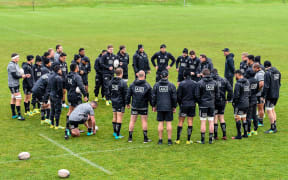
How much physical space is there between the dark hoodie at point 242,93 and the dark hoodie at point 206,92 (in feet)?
2.69

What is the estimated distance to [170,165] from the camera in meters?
11.8

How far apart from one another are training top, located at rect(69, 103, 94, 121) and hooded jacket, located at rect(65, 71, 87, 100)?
0.52 m

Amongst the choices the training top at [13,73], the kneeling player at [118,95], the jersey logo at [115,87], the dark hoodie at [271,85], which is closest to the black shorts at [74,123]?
the kneeling player at [118,95]

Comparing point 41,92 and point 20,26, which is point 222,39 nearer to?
point 20,26

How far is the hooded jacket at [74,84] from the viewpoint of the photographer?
48.2 ft

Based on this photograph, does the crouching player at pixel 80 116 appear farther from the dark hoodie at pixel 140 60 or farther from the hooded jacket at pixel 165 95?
the dark hoodie at pixel 140 60

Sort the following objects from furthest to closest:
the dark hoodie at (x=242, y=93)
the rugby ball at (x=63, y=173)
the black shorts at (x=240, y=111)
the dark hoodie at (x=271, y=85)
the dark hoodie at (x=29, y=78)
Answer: the dark hoodie at (x=29, y=78)
the dark hoodie at (x=271, y=85)
the black shorts at (x=240, y=111)
the dark hoodie at (x=242, y=93)
the rugby ball at (x=63, y=173)

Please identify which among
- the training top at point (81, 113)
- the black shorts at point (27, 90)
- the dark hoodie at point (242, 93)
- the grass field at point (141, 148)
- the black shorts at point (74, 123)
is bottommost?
the grass field at point (141, 148)

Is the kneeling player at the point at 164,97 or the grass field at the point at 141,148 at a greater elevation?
the kneeling player at the point at 164,97

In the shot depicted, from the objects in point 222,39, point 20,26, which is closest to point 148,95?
point 222,39

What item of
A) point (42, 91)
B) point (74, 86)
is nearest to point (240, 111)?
point (74, 86)

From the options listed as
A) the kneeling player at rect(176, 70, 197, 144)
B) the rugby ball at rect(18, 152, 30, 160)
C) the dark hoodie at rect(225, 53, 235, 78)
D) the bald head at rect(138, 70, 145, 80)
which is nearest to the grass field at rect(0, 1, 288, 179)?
the rugby ball at rect(18, 152, 30, 160)

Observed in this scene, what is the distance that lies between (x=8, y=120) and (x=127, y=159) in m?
6.74

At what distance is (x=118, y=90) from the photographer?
14297mm
